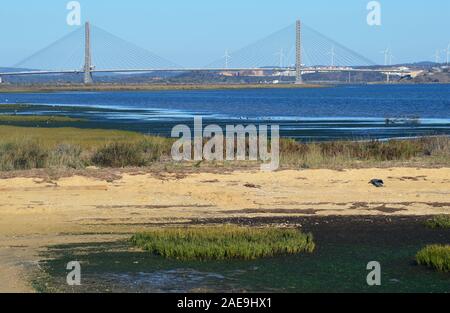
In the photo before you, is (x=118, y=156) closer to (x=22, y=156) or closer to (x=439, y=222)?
(x=22, y=156)

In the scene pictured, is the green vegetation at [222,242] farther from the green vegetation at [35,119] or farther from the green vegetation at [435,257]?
the green vegetation at [35,119]

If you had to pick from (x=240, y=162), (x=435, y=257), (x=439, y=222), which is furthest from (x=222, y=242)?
(x=240, y=162)

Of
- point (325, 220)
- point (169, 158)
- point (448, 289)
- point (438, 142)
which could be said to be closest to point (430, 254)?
point (448, 289)

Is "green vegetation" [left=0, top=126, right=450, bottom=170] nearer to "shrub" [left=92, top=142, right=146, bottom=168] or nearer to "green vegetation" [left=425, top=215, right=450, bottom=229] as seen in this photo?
"shrub" [left=92, top=142, right=146, bottom=168]

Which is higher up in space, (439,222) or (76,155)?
(76,155)

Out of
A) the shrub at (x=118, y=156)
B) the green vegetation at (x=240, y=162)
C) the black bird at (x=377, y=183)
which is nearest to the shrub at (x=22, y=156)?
the green vegetation at (x=240, y=162)

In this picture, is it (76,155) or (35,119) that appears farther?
(35,119)
